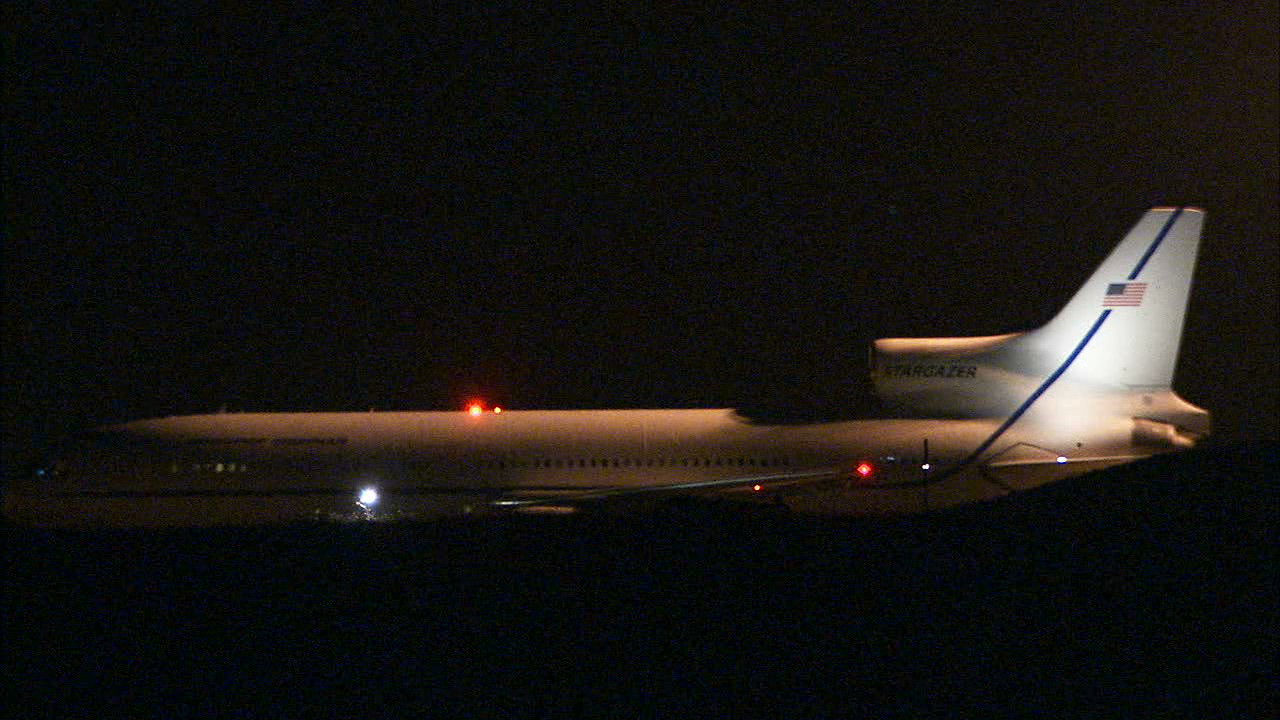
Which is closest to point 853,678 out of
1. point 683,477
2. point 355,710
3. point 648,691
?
point 648,691

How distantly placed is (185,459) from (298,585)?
1754 centimetres

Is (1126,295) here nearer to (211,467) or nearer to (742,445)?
(742,445)

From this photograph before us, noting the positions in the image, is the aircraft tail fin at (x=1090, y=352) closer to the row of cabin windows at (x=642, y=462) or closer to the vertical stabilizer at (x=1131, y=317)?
the vertical stabilizer at (x=1131, y=317)

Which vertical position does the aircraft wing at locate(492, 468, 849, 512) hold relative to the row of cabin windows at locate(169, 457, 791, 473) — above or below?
below

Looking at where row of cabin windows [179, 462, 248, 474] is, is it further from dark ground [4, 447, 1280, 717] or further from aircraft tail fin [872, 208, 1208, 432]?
dark ground [4, 447, 1280, 717]

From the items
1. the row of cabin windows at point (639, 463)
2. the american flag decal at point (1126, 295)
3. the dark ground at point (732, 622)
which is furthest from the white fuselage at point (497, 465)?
the dark ground at point (732, 622)

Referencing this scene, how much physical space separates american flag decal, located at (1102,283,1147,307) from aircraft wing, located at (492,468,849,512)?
6221mm

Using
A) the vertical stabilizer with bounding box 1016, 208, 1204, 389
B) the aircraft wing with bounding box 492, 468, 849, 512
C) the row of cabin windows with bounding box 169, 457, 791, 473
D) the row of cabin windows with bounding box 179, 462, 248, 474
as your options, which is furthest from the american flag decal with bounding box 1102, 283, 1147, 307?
the row of cabin windows with bounding box 179, 462, 248, 474

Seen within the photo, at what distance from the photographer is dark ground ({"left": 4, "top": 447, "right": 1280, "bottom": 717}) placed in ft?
17.6

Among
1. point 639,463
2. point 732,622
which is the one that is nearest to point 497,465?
point 639,463

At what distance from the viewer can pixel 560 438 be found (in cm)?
2348

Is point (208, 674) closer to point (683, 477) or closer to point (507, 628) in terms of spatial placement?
point (507, 628)

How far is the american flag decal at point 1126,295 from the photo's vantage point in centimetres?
2428

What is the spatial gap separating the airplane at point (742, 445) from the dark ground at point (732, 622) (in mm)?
15814
